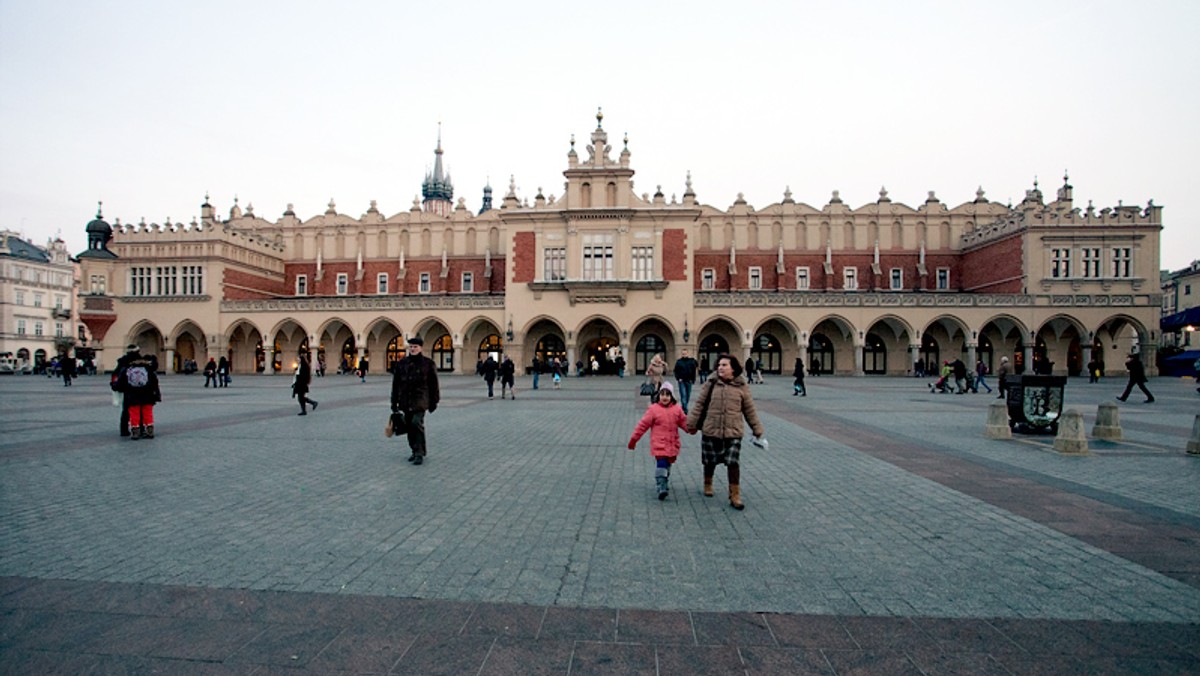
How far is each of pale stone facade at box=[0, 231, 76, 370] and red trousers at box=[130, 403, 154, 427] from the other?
2783 inches

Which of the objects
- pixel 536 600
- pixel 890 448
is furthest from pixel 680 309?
pixel 536 600

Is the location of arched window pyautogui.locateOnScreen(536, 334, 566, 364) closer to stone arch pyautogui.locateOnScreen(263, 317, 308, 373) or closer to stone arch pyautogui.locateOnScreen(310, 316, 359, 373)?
stone arch pyautogui.locateOnScreen(310, 316, 359, 373)

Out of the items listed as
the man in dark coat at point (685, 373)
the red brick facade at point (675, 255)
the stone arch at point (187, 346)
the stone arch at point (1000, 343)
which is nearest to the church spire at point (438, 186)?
the stone arch at point (187, 346)

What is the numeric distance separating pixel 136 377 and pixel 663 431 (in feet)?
33.1

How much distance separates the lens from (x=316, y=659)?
10.7 ft

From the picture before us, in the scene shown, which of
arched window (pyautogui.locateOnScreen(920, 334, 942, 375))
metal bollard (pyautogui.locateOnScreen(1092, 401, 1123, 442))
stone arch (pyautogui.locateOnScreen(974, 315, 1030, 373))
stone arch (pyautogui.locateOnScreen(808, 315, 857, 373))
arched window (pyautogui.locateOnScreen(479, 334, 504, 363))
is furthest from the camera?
arched window (pyautogui.locateOnScreen(479, 334, 504, 363))

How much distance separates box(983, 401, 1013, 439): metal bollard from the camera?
11.7 metres

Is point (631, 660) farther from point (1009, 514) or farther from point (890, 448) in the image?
point (890, 448)

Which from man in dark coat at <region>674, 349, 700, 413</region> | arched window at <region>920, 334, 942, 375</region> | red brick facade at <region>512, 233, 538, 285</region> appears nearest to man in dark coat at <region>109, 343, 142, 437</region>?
man in dark coat at <region>674, 349, 700, 413</region>

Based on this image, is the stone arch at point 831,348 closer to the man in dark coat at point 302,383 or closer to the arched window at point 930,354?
the arched window at point 930,354

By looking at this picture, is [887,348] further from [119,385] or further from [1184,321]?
[119,385]

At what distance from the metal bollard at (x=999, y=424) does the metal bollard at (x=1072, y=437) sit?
1657mm

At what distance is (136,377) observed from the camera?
11156mm

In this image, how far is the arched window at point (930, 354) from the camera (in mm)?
42938
